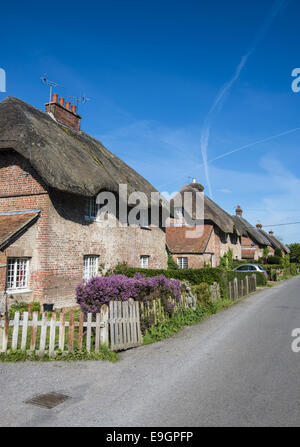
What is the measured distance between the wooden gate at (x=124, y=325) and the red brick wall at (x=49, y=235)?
5.60 metres

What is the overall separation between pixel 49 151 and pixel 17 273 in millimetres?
4867

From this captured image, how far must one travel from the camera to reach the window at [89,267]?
1502 cm

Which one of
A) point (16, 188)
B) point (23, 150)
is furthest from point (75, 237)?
point (23, 150)

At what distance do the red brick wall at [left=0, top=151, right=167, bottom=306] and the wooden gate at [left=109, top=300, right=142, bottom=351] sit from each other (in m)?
5.60

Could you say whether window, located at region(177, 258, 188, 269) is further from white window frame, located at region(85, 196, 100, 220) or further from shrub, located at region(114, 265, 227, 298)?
white window frame, located at region(85, 196, 100, 220)

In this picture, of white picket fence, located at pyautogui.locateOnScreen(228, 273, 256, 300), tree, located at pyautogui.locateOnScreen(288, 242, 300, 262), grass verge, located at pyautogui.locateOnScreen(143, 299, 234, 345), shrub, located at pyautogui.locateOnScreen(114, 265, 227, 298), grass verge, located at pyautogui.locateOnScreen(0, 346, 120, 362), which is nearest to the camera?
grass verge, located at pyautogui.locateOnScreen(0, 346, 120, 362)

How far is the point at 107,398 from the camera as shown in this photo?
15.9ft

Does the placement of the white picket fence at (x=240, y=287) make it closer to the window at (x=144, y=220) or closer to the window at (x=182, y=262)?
the window at (x=144, y=220)

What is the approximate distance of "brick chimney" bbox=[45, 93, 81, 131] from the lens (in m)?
18.6

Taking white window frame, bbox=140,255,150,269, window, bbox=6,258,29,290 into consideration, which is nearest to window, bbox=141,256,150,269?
white window frame, bbox=140,255,150,269

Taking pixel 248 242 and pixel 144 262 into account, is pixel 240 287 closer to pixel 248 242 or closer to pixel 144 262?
pixel 144 262

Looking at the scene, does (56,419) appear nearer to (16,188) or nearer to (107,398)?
(107,398)

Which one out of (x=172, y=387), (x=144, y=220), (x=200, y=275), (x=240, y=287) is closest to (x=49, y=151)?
(x=144, y=220)
